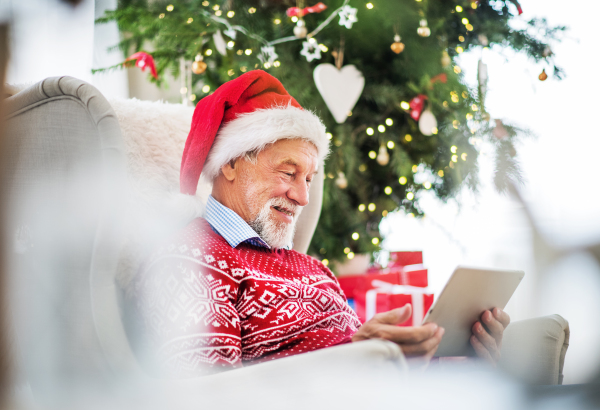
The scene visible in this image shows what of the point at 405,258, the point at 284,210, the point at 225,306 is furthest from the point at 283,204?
the point at 405,258

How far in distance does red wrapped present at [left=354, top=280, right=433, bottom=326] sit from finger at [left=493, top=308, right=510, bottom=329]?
43.1 inches

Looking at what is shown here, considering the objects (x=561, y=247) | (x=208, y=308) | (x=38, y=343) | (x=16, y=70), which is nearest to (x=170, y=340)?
(x=208, y=308)

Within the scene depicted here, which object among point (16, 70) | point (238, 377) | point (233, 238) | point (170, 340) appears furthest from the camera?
point (233, 238)

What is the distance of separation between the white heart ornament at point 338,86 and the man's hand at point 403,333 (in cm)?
109

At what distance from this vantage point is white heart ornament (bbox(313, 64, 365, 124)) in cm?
162

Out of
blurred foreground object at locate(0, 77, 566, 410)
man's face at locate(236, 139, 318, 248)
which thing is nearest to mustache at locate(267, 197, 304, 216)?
man's face at locate(236, 139, 318, 248)

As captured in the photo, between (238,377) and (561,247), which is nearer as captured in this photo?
(561,247)

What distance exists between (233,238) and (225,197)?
0.13 m

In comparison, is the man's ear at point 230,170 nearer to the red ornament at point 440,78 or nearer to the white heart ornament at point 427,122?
the white heart ornament at point 427,122

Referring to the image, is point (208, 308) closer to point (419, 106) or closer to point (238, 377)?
point (238, 377)

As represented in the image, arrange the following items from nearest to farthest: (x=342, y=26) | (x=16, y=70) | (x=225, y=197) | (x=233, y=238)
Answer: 1. (x=16, y=70)
2. (x=233, y=238)
3. (x=225, y=197)
4. (x=342, y=26)

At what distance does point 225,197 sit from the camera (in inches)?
39.1

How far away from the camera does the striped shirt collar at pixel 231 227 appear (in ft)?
2.94

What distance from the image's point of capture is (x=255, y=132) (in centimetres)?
93
